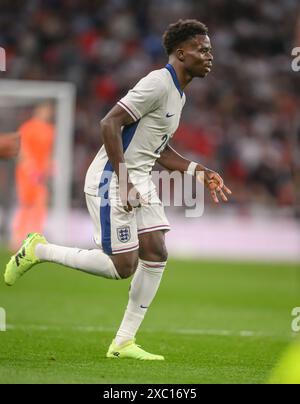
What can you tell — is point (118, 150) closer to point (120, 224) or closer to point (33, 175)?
point (120, 224)

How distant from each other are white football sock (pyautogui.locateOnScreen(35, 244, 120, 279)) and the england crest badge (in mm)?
175

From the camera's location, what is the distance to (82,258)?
687cm

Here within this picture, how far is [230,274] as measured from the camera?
17047mm

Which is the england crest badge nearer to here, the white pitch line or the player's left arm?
the player's left arm

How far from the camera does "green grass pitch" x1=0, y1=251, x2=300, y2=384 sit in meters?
6.27

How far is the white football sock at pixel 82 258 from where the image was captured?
22.2ft

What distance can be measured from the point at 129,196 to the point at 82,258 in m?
0.63

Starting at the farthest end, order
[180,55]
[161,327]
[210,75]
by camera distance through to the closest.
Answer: [210,75] < [161,327] < [180,55]

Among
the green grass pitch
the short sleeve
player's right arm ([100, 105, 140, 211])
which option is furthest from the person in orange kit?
player's right arm ([100, 105, 140, 211])

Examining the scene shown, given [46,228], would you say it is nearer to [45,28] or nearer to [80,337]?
[45,28]

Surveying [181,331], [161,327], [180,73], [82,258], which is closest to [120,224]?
[82,258]

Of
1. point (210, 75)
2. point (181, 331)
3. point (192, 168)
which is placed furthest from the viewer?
point (210, 75)
